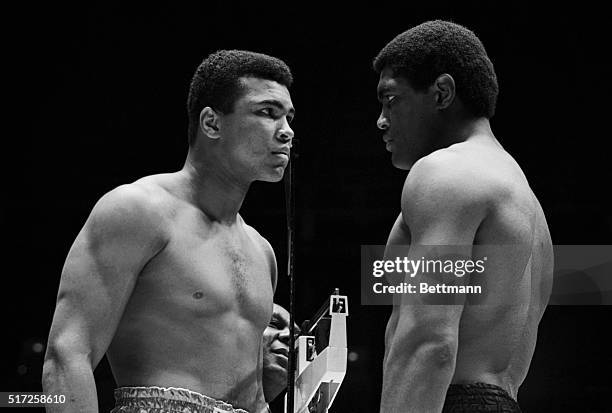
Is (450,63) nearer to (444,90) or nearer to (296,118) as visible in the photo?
(444,90)

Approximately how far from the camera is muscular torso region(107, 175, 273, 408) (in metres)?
1.63

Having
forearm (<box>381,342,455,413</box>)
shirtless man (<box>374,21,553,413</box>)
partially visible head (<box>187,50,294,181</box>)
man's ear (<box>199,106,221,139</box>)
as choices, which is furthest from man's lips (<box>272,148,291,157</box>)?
forearm (<box>381,342,455,413</box>)

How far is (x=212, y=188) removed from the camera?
1.82 metres

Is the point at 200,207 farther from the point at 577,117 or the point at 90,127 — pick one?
the point at 577,117

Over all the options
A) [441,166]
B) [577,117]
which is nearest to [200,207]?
[441,166]

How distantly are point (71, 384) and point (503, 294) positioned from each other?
2.26ft

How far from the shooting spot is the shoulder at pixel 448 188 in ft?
4.39

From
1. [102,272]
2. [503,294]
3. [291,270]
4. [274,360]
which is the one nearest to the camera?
[503,294]

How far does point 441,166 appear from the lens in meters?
1.37

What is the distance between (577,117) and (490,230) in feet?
4.22

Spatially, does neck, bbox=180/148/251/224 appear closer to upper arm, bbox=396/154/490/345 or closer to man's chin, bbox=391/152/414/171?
man's chin, bbox=391/152/414/171

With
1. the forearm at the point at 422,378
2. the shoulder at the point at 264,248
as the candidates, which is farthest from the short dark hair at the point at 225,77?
the forearm at the point at 422,378

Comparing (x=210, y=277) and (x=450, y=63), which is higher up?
(x=450, y=63)

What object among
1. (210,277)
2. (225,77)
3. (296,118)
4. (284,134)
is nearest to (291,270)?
(210,277)
